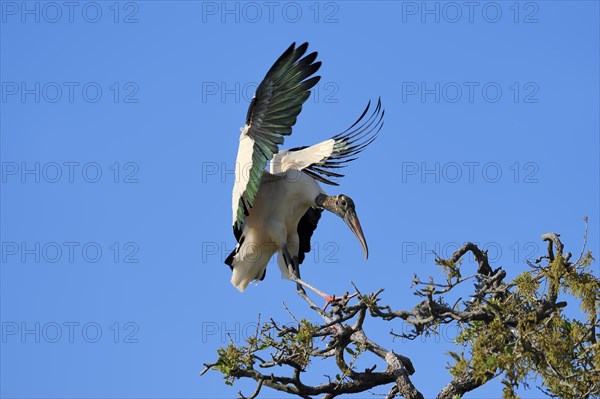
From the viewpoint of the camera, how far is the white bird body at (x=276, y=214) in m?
8.88

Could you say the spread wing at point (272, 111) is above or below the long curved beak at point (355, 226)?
above

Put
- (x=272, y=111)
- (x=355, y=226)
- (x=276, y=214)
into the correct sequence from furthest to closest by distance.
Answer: (x=276, y=214), (x=355, y=226), (x=272, y=111)

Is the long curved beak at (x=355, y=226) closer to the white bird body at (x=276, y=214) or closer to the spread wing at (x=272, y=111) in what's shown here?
the white bird body at (x=276, y=214)

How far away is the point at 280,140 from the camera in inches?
310

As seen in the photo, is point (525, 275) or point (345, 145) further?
point (345, 145)

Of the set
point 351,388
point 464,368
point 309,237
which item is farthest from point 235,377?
point 309,237

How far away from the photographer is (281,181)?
889 cm

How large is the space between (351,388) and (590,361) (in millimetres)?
1551

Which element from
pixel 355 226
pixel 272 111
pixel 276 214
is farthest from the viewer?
pixel 276 214

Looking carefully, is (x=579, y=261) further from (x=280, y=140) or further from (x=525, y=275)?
(x=280, y=140)

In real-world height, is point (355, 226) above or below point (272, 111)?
below

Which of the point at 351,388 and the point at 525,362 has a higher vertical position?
the point at 351,388

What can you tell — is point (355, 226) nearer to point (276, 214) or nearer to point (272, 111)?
point (276, 214)

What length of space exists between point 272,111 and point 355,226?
4.04 feet
